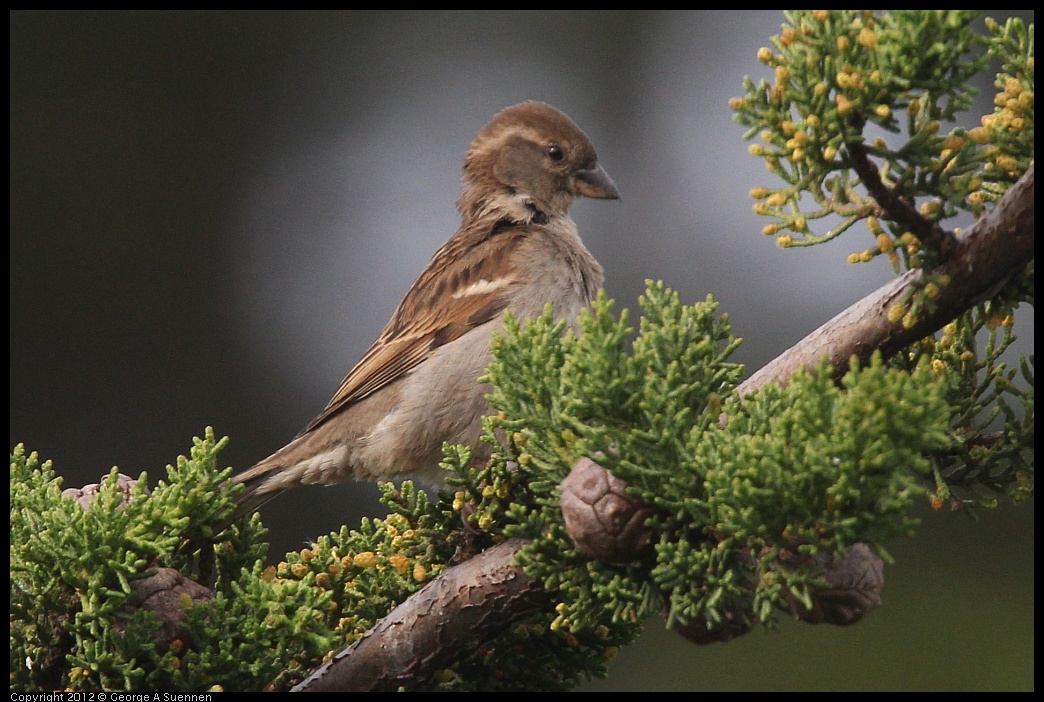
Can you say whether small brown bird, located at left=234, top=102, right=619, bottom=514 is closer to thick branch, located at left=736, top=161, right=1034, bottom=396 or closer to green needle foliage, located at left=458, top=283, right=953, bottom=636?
green needle foliage, located at left=458, top=283, right=953, bottom=636

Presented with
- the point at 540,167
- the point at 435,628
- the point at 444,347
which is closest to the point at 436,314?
the point at 444,347

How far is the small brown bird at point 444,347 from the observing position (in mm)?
3939

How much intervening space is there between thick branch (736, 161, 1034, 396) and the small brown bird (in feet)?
5.17

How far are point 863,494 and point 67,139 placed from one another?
6.06 m

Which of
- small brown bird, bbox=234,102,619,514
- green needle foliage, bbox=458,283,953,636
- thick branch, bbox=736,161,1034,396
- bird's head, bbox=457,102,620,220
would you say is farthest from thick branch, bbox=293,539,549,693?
bird's head, bbox=457,102,620,220

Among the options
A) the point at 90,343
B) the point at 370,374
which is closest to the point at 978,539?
the point at 370,374

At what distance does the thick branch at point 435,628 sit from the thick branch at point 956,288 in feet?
2.24

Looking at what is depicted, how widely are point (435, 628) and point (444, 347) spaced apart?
6.30 ft

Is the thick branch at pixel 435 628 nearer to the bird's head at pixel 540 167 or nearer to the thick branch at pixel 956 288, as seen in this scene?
the thick branch at pixel 956 288

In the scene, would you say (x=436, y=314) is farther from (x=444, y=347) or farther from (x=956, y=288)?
(x=956, y=288)

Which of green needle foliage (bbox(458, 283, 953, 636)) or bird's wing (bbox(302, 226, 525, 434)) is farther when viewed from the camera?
bird's wing (bbox(302, 226, 525, 434))

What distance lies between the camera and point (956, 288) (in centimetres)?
209

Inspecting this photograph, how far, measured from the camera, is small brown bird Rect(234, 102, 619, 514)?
3939mm

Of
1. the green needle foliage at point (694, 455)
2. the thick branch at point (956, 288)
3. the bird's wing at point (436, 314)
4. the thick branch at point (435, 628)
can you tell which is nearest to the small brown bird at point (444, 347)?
the bird's wing at point (436, 314)
